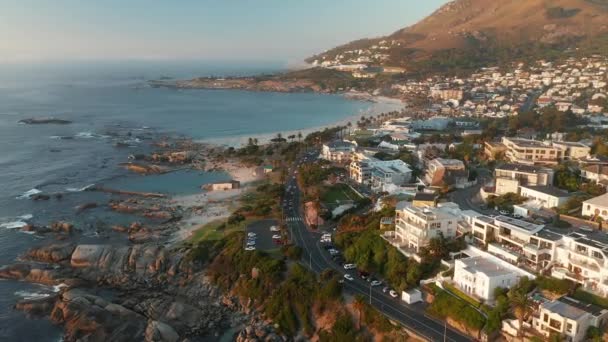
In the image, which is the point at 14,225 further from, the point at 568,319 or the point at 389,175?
the point at 568,319

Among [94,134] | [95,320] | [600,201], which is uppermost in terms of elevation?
[600,201]

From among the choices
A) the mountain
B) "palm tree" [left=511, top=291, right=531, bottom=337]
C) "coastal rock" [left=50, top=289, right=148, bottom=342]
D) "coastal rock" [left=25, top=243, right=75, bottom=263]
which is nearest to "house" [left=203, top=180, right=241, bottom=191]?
"coastal rock" [left=25, top=243, right=75, bottom=263]

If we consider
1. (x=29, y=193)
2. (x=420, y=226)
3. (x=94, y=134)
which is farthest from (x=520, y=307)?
(x=94, y=134)

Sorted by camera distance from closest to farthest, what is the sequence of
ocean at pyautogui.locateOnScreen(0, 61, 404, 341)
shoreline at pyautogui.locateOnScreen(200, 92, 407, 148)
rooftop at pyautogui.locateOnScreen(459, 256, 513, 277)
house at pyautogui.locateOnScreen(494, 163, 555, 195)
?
rooftop at pyautogui.locateOnScreen(459, 256, 513, 277)
house at pyautogui.locateOnScreen(494, 163, 555, 195)
ocean at pyautogui.locateOnScreen(0, 61, 404, 341)
shoreline at pyautogui.locateOnScreen(200, 92, 407, 148)

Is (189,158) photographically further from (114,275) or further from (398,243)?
(398,243)

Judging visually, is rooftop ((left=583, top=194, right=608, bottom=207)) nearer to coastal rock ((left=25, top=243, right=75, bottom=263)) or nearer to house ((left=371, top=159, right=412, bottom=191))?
house ((left=371, top=159, right=412, bottom=191))

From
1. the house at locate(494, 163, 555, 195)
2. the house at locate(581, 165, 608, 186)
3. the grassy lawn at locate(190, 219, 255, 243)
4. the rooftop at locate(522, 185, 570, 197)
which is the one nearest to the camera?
the rooftop at locate(522, 185, 570, 197)
